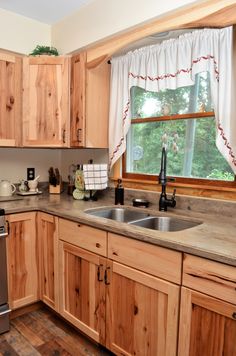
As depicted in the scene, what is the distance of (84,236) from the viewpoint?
1749 mm

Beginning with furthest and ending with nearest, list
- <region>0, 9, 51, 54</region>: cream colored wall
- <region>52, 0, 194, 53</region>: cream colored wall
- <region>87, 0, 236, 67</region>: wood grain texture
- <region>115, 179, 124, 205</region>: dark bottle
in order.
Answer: <region>0, 9, 51, 54</region>: cream colored wall → <region>115, 179, 124, 205</region>: dark bottle → <region>52, 0, 194, 53</region>: cream colored wall → <region>87, 0, 236, 67</region>: wood grain texture

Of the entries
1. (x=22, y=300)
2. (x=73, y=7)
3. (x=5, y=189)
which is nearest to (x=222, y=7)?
(x=73, y=7)

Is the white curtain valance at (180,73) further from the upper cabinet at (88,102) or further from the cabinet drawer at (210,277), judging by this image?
the cabinet drawer at (210,277)

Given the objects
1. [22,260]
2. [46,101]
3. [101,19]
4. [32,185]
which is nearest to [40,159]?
[32,185]

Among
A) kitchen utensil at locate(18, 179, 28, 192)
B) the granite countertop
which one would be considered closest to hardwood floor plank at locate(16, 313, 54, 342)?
the granite countertop

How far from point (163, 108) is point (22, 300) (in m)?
1.87

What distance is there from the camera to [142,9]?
1.94 metres

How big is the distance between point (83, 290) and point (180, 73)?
163cm

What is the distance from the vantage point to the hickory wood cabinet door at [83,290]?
167 cm

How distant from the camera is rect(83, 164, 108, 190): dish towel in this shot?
2.35 metres

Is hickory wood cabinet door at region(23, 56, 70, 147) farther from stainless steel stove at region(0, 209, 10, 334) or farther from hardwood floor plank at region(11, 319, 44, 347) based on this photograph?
hardwood floor plank at region(11, 319, 44, 347)

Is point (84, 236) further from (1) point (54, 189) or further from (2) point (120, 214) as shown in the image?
(1) point (54, 189)

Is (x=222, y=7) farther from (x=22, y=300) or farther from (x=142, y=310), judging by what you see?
(x=22, y=300)

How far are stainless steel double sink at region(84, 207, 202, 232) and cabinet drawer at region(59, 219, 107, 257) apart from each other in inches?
6.5
